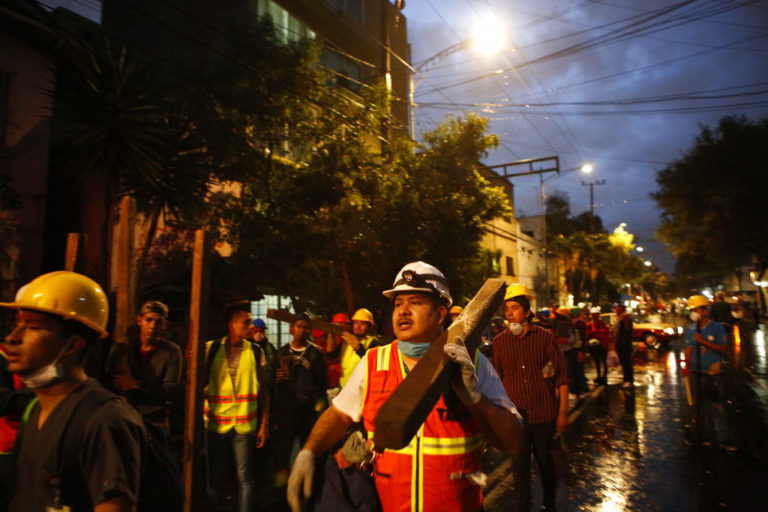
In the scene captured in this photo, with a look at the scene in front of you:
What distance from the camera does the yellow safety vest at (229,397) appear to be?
4457 mm

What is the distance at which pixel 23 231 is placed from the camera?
9.91 metres

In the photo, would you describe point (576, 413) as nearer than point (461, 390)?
No

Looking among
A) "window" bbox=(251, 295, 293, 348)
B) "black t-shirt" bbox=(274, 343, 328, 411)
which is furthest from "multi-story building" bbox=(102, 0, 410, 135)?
"black t-shirt" bbox=(274, 343, 328, 411)

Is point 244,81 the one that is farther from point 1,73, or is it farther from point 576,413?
point 576,413

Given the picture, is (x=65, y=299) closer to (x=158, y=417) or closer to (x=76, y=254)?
(x=76, y=254)

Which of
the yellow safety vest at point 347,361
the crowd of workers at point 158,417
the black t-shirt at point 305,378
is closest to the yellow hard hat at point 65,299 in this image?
the crowd of workers at point 158,417

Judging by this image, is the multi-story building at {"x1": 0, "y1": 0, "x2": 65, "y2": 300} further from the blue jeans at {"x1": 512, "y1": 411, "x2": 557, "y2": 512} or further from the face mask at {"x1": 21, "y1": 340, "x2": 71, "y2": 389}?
the blue jeans at {"x1": 512, "y1": 411, "x2": 557, "y2": 512}

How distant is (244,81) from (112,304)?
537 centimetres

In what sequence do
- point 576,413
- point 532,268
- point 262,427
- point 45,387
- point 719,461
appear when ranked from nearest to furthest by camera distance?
point 45,387
point 262,427
point 719,461
point 576,413
point 532,268

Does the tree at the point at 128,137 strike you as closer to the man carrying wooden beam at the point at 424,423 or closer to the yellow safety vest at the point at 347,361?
the yellow safety vest at the point at 347,361

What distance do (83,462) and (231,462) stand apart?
292cm

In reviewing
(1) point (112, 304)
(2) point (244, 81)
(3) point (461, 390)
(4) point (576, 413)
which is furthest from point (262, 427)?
(2) point (244, 81)

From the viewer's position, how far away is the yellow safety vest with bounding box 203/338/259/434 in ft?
14.6

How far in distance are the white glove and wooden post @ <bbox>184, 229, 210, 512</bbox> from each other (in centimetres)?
217
